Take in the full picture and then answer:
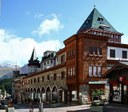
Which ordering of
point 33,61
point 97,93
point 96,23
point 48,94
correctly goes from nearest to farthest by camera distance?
point 97,93 < point 48,94 < point 96,23 < point 33,61

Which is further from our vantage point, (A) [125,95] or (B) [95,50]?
(B) [95,50]

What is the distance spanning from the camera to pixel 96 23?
74.1 metres

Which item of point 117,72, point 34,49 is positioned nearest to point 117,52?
point 117,72

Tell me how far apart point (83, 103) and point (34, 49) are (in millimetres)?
56890

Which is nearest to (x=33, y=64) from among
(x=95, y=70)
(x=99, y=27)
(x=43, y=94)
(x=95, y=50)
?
(x=43, y=94)

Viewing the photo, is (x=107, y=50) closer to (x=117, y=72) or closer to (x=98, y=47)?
(x=98, y=47)

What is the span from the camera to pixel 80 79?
4725 centimetres

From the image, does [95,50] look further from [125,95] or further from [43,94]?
[43,94]

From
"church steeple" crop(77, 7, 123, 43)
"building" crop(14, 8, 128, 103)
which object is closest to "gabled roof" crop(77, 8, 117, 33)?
"church steeple" crop(77, 7, 123, 43)

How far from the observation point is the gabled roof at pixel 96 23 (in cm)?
7326

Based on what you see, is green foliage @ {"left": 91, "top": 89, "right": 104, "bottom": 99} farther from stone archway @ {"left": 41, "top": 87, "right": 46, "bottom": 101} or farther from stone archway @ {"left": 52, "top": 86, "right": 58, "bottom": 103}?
stone archway @ {"left": 41, "top": 87, "right": 46, "bottom": 101}

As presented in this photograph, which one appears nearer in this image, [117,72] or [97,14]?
[117,72]

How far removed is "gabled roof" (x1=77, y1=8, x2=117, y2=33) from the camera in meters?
73.3

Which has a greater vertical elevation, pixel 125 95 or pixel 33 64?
pixel 33 64
